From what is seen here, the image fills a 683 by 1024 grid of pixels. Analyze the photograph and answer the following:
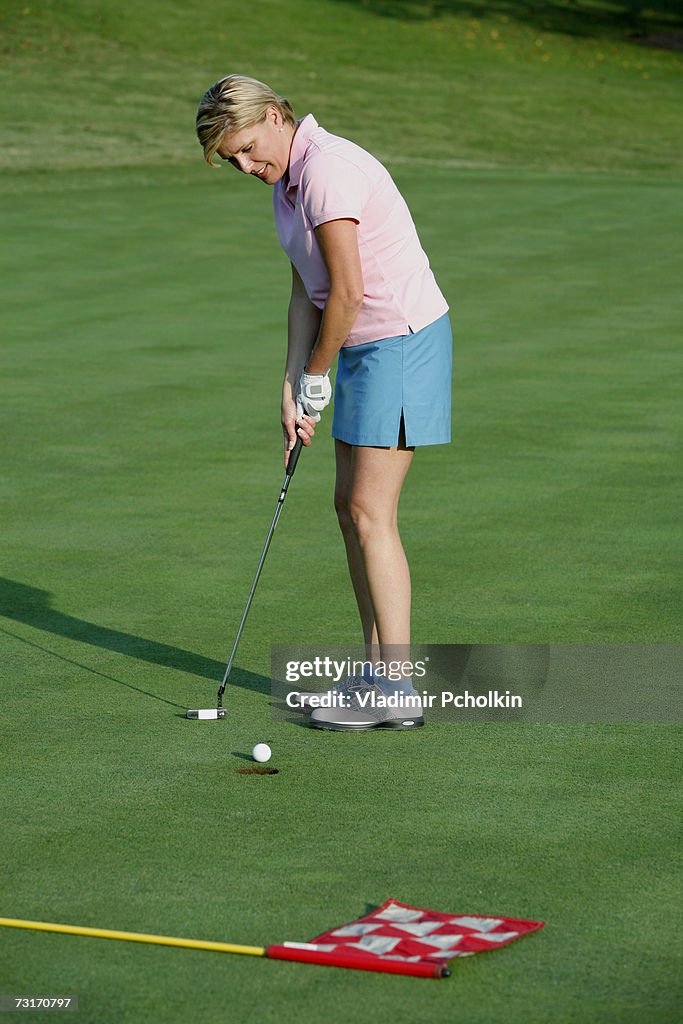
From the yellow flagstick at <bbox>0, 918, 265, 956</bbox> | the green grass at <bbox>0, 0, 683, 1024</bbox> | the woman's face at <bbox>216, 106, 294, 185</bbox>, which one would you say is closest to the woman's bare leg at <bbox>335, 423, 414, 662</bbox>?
the green grass at <bbox>0, 0, 683, 1024</bbox>

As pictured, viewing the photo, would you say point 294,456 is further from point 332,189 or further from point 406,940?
point 406,940

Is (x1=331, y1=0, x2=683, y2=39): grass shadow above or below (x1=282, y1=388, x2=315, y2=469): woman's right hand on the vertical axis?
above

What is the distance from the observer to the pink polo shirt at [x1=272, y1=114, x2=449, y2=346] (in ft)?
17.5

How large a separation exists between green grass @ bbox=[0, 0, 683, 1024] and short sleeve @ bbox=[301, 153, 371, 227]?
1.59 m

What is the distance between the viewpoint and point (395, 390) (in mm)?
5574

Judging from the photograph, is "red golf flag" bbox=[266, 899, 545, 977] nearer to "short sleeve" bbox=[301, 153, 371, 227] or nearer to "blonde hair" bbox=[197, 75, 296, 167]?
"short sleeve" bbox=[301, 153, 371, 227]

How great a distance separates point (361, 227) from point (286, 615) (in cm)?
196

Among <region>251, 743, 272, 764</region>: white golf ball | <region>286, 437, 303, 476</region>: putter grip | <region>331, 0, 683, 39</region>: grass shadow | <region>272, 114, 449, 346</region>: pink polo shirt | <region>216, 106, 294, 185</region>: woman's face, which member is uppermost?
<region>331, 0, 683, 39</region>: grass shadow

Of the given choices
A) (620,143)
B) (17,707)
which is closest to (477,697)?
(17,707)

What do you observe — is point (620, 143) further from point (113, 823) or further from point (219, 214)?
point (113, 823)

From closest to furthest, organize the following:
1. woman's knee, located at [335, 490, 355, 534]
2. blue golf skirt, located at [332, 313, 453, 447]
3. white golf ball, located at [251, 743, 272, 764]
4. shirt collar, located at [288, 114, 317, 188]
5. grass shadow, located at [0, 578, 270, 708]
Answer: white golf ball, located at [251, 743, 272, 764] < shirt collar, located at [288, 114, 317, 188] < blue golf skirt, located at [332, 313, 453, 447] < woman's knee, located at [335, 490, 355, 534] < grass shadow, located at [0, 578, 270, 708]

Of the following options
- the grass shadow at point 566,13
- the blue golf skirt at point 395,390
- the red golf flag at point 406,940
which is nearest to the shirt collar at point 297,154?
the blue golf skirt at point 395,390

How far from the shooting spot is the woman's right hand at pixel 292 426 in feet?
18.8

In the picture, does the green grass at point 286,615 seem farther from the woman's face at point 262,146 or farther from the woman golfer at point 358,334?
the woman's face at point 262,146
